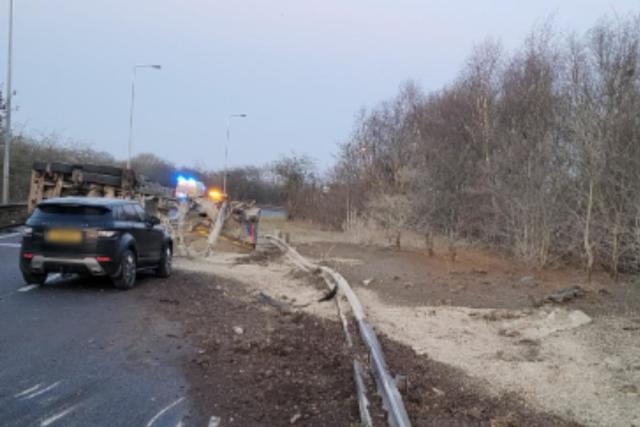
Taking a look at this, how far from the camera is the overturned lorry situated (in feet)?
72.2

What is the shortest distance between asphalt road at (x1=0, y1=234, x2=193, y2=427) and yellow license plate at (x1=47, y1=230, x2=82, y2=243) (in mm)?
926

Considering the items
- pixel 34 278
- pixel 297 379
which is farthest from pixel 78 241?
pixel 297 379

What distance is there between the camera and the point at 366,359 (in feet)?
23.2

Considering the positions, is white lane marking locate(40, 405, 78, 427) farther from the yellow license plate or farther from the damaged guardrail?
the yellow license plate

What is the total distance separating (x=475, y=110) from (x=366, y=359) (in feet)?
72.1

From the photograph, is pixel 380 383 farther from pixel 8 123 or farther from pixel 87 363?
pixel 8 123

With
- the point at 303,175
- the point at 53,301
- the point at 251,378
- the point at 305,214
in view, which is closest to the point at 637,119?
the point at 251,378

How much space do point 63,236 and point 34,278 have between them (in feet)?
3.77

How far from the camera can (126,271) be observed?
11969 mm

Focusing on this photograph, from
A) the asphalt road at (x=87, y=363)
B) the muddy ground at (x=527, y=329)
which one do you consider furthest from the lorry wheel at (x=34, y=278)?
the muddy ground at (x=527, y=329)

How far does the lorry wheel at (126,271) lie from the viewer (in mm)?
11727

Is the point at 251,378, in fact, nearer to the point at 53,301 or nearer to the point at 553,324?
the point at 553,324

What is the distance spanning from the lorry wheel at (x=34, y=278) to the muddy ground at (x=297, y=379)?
2.87m

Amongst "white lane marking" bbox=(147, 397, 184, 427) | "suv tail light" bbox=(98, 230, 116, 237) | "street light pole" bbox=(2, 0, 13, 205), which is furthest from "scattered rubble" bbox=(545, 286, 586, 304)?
"street light pole" bbox=(2, 0, 13, 205)
